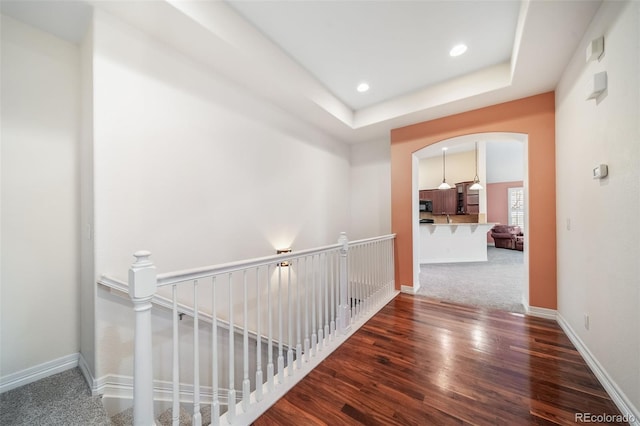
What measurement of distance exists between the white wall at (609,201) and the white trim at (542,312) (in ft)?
1.41

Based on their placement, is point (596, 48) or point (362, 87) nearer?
point (596, 48)

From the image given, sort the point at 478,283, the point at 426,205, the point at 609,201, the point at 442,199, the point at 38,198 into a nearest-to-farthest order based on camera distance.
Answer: the point at 609,201 < the point at 38,198 < the point at 478,283 < the point at 442,199 < the point at 426,205

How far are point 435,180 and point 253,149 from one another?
7.35 meters

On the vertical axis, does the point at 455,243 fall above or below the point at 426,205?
below

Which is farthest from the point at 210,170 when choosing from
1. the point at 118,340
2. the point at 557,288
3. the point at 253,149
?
the point at 557,288

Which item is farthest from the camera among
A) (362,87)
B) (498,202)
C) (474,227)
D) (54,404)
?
(498,202)

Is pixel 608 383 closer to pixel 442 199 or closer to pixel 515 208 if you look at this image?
pixel 442 199

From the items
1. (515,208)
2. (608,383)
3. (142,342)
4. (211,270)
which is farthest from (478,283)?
(515,208)

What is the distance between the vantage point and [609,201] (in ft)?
5.56

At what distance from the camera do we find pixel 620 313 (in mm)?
1564

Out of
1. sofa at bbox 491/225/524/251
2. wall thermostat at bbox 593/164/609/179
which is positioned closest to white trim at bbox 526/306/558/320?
wall thermostat at bbox 593/164/609/179

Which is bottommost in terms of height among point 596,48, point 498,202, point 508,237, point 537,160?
point 508,237

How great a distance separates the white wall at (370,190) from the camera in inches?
181

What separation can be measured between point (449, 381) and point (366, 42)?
3.33m
